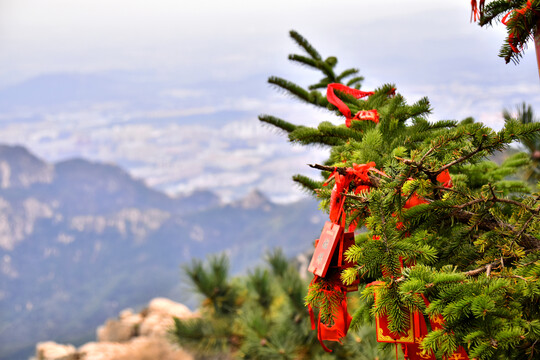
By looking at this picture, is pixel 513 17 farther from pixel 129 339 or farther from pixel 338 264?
pixel 129 339

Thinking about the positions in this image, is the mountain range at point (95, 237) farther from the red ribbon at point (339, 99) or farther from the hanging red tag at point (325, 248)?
the hanging red tag at point (325, 248)

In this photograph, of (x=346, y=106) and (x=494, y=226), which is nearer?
(x=494, y=226)

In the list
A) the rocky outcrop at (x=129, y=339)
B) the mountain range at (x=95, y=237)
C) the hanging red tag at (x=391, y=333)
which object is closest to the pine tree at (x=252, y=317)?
the hanging red tag at (x=391, y=333)

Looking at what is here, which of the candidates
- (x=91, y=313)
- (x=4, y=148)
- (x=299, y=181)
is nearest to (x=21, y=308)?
(x=91, y=313)

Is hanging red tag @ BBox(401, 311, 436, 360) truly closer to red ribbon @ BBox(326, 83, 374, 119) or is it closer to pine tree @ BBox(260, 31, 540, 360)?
pine tree @ BBox(260, 31, 540, 360)

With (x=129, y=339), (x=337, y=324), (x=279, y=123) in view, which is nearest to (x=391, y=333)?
(x=337, y=324)

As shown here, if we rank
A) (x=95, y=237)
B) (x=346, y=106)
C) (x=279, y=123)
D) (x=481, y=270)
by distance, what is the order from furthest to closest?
(x=95, y=237) → (x=279, y=123) → (x=346, y=106) → (x=481, y=270)

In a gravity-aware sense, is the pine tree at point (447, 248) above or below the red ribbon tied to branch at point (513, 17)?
below

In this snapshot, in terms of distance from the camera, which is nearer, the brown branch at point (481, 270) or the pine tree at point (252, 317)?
the brown branch at point (481, 270)
